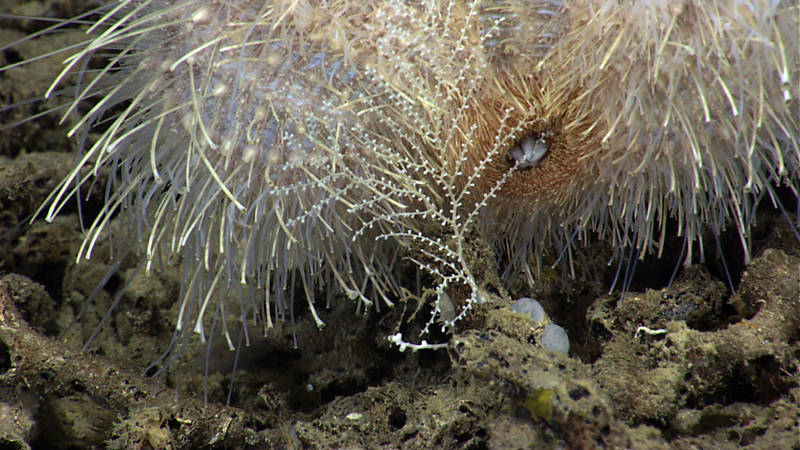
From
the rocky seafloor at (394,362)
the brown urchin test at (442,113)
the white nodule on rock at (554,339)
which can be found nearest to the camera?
the rocky seafloor at (394,362)

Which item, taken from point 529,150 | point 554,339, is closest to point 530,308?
point 554,339

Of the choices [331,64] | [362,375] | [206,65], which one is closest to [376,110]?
[331,64]

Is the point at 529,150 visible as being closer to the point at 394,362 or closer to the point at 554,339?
the point at 554,339

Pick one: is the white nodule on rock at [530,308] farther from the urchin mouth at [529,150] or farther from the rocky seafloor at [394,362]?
the urchin mouth at [529,150]

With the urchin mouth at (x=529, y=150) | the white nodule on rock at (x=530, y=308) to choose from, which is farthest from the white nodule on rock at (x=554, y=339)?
the urchin mouth at (x=529, y=150)

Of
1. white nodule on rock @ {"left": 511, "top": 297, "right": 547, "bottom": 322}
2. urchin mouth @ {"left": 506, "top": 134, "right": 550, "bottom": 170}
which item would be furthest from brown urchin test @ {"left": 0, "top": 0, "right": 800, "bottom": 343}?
white nodule on rock @ {"left": 511, "top": 297, "right": 547, "bottom": 322}

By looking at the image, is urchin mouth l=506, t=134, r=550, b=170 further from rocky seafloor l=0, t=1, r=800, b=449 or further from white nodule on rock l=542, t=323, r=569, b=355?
white nodule on rock l=542, t=323, r=569, b=355
